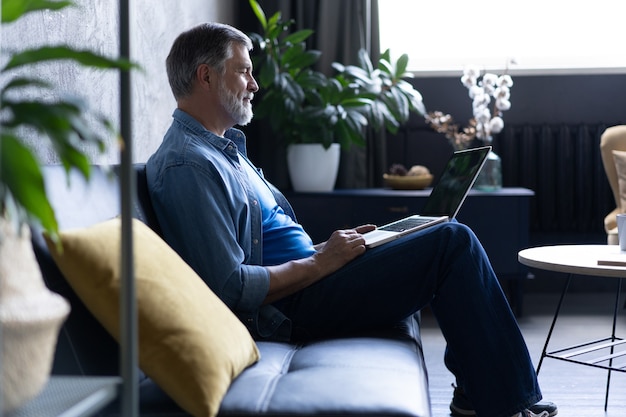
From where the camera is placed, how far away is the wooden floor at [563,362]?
8.95ft

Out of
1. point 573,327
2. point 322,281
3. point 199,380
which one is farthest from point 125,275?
point 573,327

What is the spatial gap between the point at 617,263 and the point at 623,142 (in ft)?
6.21

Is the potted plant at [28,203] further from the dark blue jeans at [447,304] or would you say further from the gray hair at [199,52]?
the gray hair at [199,52]

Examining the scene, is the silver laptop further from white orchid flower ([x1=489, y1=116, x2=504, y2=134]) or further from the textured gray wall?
white orchid flower ([x1=489, y1=116, x2=504, y2=134])

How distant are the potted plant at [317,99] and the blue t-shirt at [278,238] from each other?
1.89 metres

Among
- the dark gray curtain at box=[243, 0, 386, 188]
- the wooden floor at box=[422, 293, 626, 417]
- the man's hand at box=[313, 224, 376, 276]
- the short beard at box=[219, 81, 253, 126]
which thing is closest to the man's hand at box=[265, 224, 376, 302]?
the man's hand at box=[313, 224, 376, 276]

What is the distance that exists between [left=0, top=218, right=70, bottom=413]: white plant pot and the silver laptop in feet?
4.05

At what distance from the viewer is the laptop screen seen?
2297mm

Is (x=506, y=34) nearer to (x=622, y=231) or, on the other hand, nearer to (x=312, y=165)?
(x=312, y=165)

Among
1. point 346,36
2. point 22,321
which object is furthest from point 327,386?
point 346,36

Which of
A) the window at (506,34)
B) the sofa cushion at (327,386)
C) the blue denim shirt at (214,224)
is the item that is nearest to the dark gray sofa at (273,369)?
the sofa cushion at (327,386)

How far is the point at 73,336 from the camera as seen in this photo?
1461mm

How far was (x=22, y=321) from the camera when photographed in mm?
898

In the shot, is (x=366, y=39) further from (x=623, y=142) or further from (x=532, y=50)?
(x=623, y=142)
